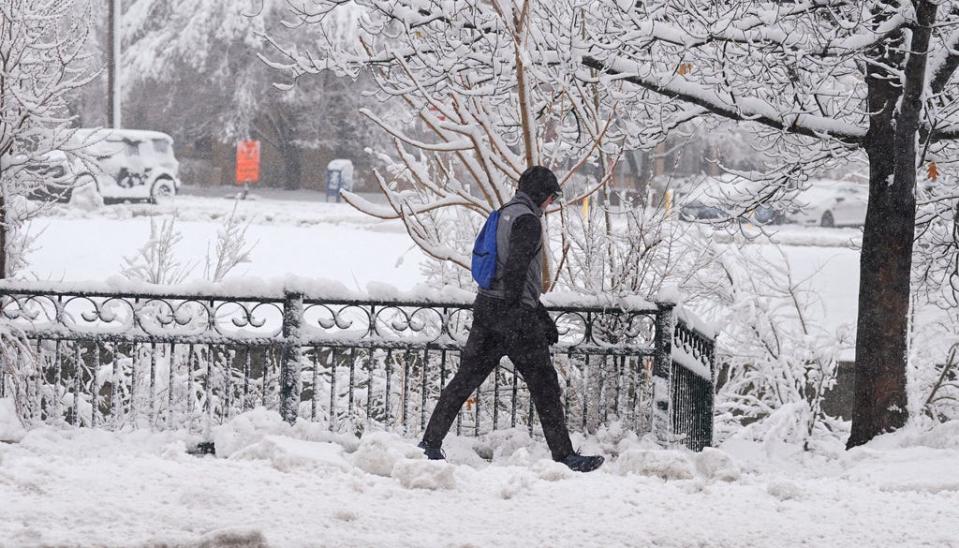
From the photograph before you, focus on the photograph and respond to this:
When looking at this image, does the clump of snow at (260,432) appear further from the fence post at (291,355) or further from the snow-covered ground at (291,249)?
the snow-covered ground at (291,249)

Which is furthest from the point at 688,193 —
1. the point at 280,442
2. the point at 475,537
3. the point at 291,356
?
the point at 475,537

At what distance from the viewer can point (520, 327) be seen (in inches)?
256

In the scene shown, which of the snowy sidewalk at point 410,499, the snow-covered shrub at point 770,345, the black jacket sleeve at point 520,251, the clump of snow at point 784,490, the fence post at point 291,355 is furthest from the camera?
the snow-covered shrub at point 770,345

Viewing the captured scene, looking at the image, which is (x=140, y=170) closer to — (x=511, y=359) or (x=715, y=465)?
(x=511, y=359)

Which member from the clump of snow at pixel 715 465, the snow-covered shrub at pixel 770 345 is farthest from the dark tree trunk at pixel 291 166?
the clump of snow at pixel 715 465

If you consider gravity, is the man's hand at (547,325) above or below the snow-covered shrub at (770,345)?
above

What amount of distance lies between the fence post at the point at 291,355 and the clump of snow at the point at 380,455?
139 centimetres

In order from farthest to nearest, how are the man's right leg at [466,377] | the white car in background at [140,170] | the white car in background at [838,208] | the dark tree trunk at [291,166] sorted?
the dark tree trunk at [291,166]
the white car in background at [838,208]
the white car in background at [140,170]
the man's right leg at [466,377]

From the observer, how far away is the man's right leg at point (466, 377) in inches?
260

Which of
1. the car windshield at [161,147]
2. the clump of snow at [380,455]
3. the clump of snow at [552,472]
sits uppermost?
the car windshield at [161,147]

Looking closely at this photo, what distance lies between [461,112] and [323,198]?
32627 mm

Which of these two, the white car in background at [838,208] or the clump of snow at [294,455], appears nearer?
the clump of snow at [294,455]

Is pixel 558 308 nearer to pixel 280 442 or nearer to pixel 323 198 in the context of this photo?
pixel 280 442

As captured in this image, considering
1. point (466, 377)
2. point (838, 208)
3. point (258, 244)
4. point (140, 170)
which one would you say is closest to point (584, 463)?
point (466, 377)
